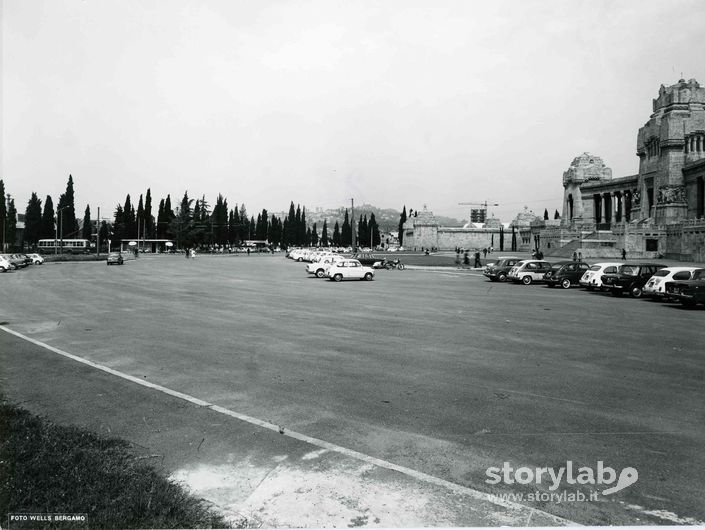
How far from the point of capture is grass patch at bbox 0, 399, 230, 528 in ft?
14.1

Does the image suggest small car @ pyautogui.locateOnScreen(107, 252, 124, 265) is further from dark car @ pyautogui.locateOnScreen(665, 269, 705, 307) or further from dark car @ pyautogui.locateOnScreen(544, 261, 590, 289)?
dark car @ pyautogui.locateOnScreen(665, 269, 705, 307)

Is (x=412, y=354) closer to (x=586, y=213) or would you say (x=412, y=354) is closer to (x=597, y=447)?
(x=597, y=447)

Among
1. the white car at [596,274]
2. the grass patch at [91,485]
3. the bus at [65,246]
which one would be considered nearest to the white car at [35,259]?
the bus at [65,246]

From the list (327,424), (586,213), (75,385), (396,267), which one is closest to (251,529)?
(327,424)

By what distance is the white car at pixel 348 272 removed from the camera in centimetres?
3403

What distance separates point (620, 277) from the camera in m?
25.1

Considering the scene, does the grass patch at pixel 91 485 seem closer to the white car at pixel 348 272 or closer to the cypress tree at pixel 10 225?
the white car at pixel 348 272

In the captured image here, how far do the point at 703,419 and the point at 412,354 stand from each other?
5204 millimetres

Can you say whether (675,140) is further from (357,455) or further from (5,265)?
(357,455)

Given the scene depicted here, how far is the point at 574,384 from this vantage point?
856 centimetres

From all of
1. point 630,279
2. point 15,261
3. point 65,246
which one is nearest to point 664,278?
point 630,279

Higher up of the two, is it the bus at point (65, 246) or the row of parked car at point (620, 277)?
the bus at point (65, 246)

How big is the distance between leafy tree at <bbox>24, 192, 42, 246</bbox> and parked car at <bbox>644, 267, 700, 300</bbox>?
97597 millimetres

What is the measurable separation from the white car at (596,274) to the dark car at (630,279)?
174cm
